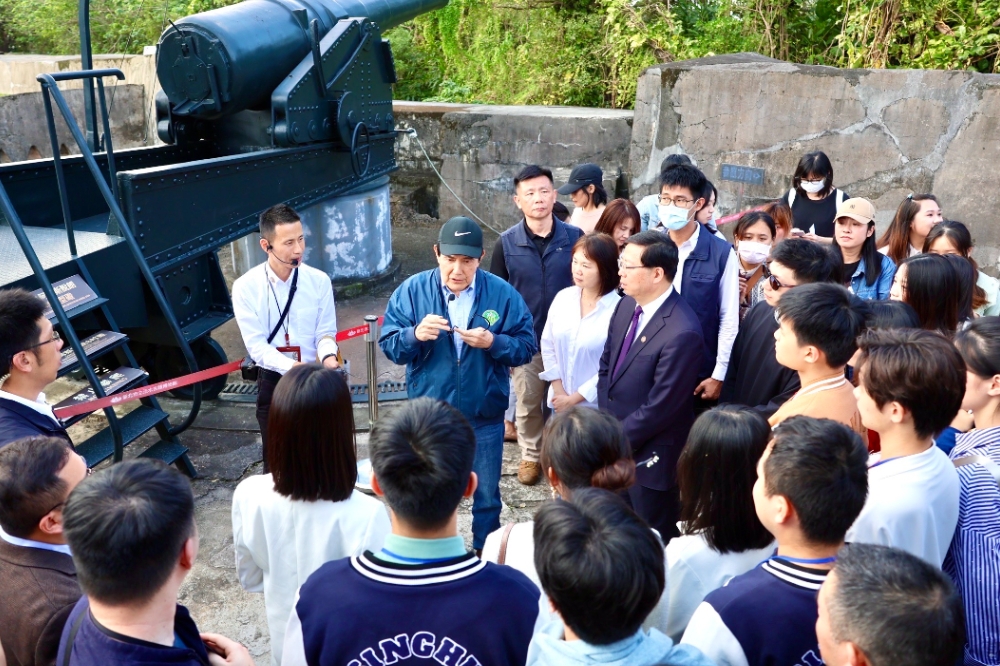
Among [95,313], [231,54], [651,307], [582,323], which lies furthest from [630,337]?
[231,54]

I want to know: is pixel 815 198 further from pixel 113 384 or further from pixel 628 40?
pixel 628 40

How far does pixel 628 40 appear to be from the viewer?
9602 mm

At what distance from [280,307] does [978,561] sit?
9.69 feet

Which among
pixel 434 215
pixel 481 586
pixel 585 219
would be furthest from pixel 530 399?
pixel 434 215

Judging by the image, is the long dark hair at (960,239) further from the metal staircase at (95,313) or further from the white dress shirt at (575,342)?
the metal staircase at (95,313)

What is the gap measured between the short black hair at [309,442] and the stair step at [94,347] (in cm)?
191

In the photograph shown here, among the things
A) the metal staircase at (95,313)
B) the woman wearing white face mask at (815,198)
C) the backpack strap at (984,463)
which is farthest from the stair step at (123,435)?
the woman wearing white face mask at (815,198)

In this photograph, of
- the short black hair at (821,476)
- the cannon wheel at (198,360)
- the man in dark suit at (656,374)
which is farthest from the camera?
the cannon wheel at (198,360)

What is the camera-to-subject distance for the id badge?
13.0 feet

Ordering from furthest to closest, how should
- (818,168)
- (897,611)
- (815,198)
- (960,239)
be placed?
(815,198) → (818,168) → (960,239) → (897,611)

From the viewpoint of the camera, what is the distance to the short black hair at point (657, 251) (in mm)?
3234

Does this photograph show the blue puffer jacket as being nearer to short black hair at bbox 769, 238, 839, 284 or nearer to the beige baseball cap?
short black hair at bbox 769, 238, 839, 284

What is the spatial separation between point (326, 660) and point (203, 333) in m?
3.74

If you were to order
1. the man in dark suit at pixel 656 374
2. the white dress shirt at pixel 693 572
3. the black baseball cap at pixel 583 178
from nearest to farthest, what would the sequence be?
the white dress shirt at pixel 693 572 → the man in dark suit at pixel 656 374 → the black baseball cap at pixel 583 178
